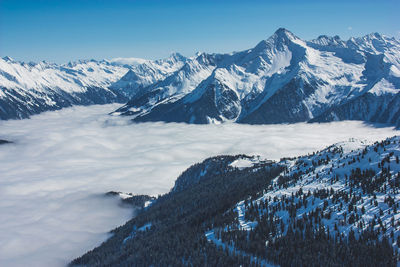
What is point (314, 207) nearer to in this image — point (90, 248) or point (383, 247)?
point (383, 247)

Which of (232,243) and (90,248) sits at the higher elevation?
(232,243)

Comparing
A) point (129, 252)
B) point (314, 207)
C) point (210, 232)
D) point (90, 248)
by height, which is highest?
point (314, 207)

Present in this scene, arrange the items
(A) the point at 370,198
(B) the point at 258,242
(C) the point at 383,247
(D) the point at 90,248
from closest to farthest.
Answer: (C) the point at 383,247 → (B) the point at 258,242 → (A) the point at 370,198 → (D) the point at 90,248

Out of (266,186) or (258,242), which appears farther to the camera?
(266,186)

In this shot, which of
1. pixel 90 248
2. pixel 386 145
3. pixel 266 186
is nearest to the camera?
pixel 386 145

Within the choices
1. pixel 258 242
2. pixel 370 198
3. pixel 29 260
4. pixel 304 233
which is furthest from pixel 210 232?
pixel 29 260

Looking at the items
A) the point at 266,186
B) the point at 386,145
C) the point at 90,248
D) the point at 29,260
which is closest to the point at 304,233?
the point at 266,186
